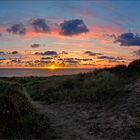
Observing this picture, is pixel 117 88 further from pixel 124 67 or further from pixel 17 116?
pixel 17 116

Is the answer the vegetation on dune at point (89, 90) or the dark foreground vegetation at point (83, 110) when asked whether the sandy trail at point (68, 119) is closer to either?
the dark foreground vegetation at point (83, 110)

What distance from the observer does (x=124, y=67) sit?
96.0 ft

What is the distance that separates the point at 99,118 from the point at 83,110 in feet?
8.48

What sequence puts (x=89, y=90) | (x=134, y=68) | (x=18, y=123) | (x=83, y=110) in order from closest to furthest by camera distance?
(x=18, y=123) < (x=83, y=110) < (x=89, y=90) < (x=134, y=68)

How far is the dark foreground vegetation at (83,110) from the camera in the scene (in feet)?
44.7

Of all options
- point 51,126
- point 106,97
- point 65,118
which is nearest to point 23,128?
point 51,126

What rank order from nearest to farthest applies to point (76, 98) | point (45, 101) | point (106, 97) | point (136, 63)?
point (106, 97)
point (76, 98)
point (45, 101)
point (136, 63)

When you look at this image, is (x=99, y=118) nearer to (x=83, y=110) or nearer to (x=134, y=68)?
(x=83, y=110)

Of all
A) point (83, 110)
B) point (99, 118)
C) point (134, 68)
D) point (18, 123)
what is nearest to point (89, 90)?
point (83, 110)

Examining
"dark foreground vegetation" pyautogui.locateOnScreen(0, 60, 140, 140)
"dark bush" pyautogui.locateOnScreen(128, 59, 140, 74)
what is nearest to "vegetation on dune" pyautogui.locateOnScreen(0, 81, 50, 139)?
"dark foreground vegetation" pyautogui.locateOnScreen(0, 60, 140, 140)

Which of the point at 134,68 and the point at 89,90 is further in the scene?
the point at 134,68

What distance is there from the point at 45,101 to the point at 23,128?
1002cm

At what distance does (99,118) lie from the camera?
16609 mm

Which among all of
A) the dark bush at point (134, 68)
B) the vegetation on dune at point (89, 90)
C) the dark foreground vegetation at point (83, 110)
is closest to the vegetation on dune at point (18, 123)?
the dark foreground vegetation at point (83, 110)
